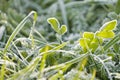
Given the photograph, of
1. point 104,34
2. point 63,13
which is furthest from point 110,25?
point 63,13

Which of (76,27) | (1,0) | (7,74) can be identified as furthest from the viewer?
(1,0)

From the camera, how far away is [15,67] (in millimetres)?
1032

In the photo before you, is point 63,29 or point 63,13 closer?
point 63,29

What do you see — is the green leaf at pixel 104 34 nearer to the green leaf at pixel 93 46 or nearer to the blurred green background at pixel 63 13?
the green leaf at pixel 93 46

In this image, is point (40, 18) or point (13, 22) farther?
point (40, 18)

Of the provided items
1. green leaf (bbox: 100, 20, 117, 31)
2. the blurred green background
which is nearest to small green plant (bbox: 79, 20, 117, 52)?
green leaf (bbox: 100, 20, 117, 31)

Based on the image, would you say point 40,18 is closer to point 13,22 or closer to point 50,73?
point 13,22

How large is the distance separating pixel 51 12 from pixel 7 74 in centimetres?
106

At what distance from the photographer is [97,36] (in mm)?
1055

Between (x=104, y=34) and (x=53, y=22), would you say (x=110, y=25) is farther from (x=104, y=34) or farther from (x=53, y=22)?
(x=53, y=22)

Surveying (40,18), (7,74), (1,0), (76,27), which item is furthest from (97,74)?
(1,0)

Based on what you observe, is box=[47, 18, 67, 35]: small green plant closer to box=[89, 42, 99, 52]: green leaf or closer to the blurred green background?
box=[89, 42, 99, 52]: green leaf

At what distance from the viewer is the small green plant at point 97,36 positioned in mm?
1032

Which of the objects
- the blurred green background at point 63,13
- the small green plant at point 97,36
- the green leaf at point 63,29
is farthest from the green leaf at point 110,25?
the blurred green background at point 63,13
